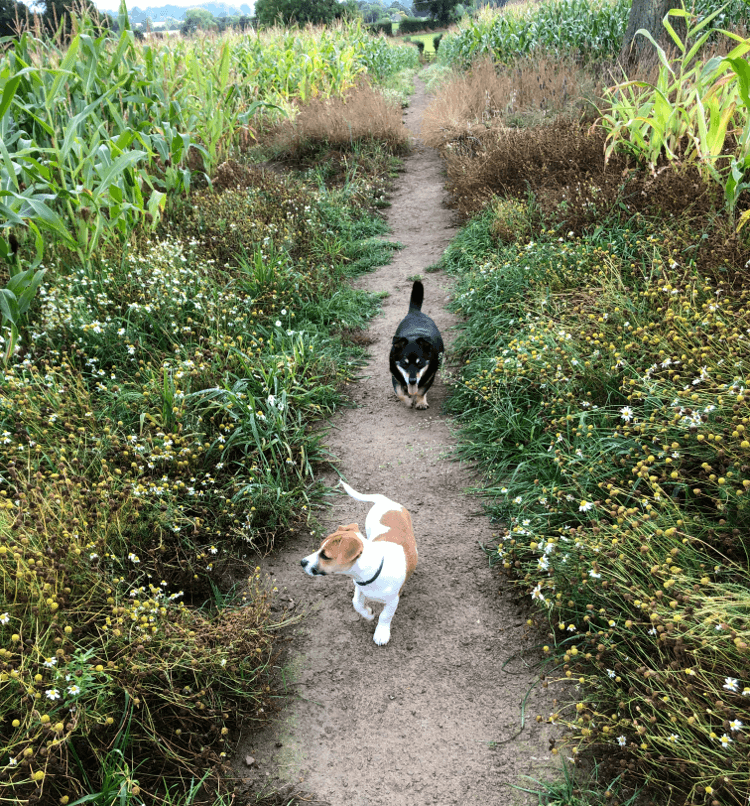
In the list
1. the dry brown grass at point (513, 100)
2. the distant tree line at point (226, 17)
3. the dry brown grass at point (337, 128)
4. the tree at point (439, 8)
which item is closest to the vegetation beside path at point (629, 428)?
the dry brown grass at point (513, 100)

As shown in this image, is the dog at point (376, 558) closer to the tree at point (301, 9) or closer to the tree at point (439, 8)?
the tree at point (301, 9)

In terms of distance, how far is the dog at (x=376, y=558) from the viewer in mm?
2457

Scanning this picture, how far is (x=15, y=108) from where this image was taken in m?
4.96

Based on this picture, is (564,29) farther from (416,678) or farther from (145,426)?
(416,678)

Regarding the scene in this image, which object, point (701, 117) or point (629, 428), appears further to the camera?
point (701, 117)

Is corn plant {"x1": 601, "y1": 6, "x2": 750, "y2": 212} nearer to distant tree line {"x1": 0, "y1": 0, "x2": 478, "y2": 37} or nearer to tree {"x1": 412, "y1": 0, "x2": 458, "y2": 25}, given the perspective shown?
distant tree line {"x1": 0, "y1": 0, "x2": 478, "y2": 37}

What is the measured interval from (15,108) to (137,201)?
47.3 inches

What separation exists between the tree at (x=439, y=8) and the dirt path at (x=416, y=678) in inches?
2424

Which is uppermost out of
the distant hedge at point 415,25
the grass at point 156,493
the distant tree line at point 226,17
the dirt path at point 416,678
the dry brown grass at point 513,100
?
the distant hedge at point 415,25

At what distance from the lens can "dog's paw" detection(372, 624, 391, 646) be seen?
278 cm

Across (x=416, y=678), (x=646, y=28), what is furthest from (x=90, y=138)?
(x=646, y=28)

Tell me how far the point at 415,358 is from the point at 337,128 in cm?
743

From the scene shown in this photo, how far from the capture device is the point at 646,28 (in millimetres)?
8727

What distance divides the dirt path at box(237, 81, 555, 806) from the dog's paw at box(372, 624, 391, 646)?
43 mm
